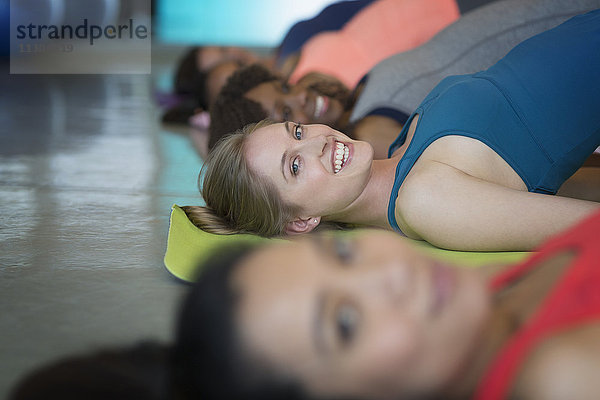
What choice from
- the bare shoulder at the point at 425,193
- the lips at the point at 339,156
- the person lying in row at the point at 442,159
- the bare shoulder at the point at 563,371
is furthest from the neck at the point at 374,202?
the bare shoulder at the point at 563,371

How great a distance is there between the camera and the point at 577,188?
94.7 inches

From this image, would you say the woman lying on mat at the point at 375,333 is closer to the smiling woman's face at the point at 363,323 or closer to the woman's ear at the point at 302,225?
the smiling woman's face at the point at 363,323

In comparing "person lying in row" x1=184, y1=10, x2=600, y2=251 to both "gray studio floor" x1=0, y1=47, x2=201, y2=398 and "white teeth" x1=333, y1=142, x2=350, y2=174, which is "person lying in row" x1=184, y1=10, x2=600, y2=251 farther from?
"gray studio floor" x1=0, y1=47, x2=201, y2=398

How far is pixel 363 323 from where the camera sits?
36.0 inches

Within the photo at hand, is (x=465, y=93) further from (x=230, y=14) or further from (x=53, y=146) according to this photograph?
(x=230, y=14)

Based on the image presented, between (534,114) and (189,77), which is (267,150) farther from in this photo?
(189,77)

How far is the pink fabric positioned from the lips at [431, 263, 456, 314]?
10.3 ft

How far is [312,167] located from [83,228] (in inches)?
35.9

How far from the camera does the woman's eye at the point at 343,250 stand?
1.02m

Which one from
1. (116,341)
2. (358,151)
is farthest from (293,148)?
(116,341)

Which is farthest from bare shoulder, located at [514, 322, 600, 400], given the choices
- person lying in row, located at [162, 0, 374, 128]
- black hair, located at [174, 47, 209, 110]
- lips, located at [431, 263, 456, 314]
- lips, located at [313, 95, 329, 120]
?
black hair, located at [174, 47, 209, 110]

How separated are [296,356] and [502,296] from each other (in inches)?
17.7

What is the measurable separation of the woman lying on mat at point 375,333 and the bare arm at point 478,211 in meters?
0.77

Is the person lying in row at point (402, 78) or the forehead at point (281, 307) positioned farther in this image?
the person lying in row at point (402, 78)
